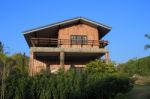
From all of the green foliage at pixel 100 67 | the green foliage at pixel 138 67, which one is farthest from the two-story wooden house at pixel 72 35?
the green foliage at pixel 138 67

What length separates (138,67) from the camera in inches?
1636

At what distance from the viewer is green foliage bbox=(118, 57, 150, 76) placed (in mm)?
39931

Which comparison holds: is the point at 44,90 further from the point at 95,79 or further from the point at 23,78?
the point at 95,79

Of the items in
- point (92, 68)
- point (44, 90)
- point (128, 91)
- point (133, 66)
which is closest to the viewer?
point (44, 90)

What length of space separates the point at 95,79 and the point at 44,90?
10.8 feet

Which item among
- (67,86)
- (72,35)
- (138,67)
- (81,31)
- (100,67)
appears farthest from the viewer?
(138,67)

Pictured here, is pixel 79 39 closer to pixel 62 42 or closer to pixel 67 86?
pixel 62 42

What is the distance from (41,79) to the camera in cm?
2172

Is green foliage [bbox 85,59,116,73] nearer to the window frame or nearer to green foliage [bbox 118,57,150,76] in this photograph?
the window frame

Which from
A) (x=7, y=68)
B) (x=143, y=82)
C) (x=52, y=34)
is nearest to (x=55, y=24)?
(x=52, y=34)

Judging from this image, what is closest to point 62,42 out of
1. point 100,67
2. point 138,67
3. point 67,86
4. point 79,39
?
point 79,39

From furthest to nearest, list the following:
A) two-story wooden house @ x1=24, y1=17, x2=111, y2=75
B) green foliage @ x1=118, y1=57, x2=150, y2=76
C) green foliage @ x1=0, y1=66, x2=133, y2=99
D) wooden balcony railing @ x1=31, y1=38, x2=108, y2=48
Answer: green foliage @ x1=118, y1=57, x2=150, y2=76 < wooden balcony railing @ x1=31, y1=38, x2=108, y2=48 < two-story wooden house @ x1=24, y1=17, x2=111, y2=75 < green foliage @ x1=0, y1=66, x2=133, y2=99

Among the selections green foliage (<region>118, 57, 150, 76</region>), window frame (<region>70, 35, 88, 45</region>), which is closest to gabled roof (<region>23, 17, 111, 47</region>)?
window frame (<region>70, 35, 88, 45</region>)

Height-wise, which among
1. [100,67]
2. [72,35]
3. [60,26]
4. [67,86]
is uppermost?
[60,26]
